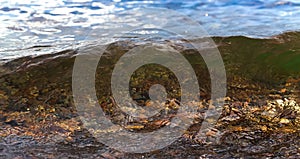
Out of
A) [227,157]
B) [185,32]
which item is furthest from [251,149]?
[185,32]

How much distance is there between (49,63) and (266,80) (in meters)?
1.90

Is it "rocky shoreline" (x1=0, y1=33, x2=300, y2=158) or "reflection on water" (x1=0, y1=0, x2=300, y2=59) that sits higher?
"reflection on water" (x1=0, y1=0, x2=300, y2=59)

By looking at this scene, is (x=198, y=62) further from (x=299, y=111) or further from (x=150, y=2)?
(x=150, y=2)

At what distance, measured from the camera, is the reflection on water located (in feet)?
13.8

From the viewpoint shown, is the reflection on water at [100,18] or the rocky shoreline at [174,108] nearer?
the rocky shoreline at [174,108]

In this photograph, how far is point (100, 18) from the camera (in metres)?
5.18

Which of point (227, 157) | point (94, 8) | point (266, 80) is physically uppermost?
point (94, 8)

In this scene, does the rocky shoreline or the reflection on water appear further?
the reflection on water

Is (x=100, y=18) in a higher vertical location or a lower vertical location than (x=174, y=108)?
higher

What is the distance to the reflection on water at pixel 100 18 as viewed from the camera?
13.8ft

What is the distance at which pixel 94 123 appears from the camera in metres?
2.59

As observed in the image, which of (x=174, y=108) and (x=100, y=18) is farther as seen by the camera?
(x=100, y=18)

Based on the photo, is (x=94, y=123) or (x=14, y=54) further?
(x=14, y=54)

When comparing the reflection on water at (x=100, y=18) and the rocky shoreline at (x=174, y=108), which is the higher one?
the reflection on water at (x=100, y=18)
